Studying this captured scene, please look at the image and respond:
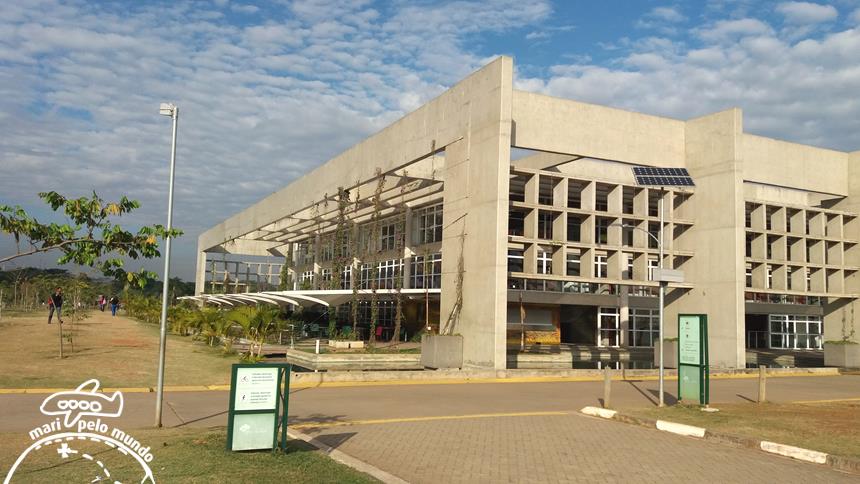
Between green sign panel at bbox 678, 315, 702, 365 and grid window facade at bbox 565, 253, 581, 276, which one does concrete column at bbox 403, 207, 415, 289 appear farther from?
green sign panel at bbox 678, 315, 702, 365

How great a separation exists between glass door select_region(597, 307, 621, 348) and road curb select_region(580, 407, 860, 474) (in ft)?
113

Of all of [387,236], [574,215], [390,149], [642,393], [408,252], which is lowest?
[642,393]

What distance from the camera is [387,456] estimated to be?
9.84 meters

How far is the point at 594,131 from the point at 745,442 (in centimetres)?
1983

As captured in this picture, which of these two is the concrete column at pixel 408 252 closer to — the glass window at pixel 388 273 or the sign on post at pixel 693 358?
the glass window at pixel 388 273

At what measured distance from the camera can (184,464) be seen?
26.7 ft

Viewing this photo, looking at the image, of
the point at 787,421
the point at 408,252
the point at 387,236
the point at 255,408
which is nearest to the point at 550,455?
the point at 255,408

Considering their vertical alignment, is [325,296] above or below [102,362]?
above

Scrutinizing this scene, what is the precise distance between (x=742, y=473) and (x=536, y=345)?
3583 centimetres

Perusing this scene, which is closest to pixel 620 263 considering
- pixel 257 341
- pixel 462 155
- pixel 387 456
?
pixel 462 155

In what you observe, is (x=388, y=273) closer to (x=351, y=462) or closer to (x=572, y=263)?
(x=572, y=263)

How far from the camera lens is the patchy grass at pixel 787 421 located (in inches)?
→ 450

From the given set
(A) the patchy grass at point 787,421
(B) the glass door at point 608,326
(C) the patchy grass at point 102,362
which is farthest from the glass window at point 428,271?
(A) the patchy grass at point 787,421

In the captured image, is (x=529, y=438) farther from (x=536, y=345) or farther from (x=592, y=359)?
(x=536, y=345)
